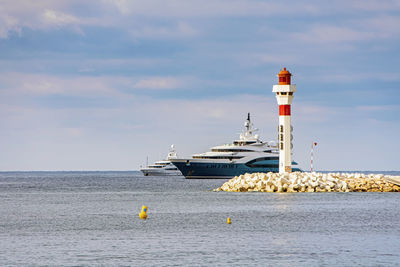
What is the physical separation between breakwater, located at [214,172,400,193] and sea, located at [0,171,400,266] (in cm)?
1150

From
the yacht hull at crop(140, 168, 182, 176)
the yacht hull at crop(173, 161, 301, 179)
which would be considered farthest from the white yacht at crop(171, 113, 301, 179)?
the yacht hull at crop(140, 168, 182, 176)

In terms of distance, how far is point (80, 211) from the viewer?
47.5m

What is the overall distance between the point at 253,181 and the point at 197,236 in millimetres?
36762

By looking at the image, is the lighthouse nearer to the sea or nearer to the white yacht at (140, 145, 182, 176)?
the sea

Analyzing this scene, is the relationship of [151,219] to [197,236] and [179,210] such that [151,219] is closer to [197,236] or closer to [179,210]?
[179,210]

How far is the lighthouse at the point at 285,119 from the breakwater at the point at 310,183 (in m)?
1.60

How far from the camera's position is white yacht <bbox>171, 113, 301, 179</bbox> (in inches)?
4368

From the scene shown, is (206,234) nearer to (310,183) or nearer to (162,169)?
(310,183)

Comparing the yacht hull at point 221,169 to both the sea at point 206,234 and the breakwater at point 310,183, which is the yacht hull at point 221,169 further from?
the sea at point 206,234

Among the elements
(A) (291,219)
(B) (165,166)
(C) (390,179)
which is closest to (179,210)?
(A) (291,219)

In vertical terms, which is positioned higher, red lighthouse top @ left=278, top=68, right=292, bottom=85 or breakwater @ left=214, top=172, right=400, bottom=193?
red lighthouse top @ left=278, top=68, right=292, bottom=85

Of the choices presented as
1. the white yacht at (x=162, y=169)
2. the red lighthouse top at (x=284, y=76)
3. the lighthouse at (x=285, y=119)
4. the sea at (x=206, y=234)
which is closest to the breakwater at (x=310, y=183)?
the lighthouse at (x=285, y=119)

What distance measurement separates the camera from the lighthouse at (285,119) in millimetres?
68000

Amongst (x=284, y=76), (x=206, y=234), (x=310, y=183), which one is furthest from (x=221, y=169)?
(x=206, y=234)
